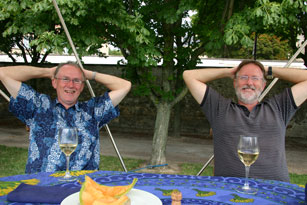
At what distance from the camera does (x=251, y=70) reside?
2.13m

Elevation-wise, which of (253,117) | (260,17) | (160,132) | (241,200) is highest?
(260,17)

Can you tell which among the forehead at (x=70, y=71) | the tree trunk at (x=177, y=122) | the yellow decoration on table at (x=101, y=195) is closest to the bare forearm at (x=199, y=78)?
the forehead at (x=70, y=71)

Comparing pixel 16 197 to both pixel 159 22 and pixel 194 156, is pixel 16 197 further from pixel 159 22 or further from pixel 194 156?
pixel 194 156

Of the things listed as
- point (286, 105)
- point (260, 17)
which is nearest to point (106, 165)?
point (260, 17)

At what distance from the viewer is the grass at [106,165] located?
4.71m

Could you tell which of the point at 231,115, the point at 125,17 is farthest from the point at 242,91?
the point at 125,17

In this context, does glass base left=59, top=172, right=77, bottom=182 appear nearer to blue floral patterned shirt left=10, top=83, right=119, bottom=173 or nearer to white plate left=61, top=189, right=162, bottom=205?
white plate left=61, top=189, right=162, bottom=205

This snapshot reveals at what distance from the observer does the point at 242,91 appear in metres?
2.13

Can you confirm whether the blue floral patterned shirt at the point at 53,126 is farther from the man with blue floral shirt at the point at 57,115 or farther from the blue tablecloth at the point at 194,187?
the blue tablecloth at the point at 194,187

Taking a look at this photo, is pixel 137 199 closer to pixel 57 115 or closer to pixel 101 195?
pixel 101 195

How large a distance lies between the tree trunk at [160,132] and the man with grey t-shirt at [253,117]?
2881mm

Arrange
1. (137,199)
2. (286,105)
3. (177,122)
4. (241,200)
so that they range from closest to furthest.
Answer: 1. (137,199)
2. (241,200)
3. (286,105)
4. (177,122)

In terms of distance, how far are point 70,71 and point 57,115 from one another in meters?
0.30

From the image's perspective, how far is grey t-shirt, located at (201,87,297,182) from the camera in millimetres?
1842
